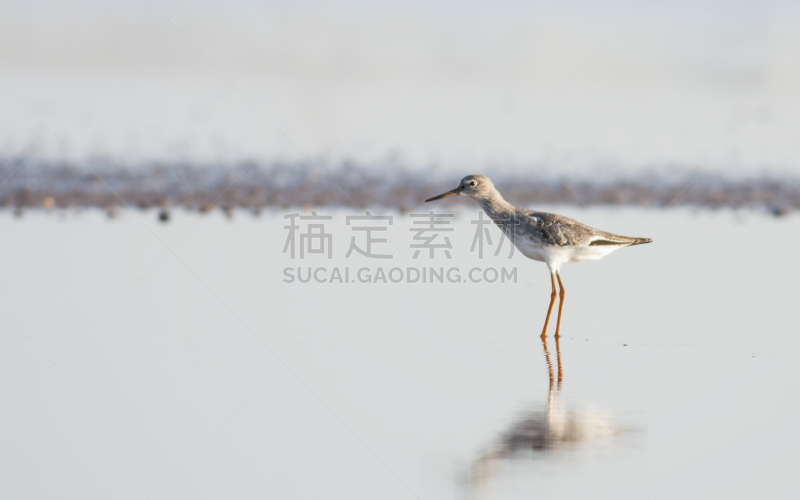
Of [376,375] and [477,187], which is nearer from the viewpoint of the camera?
[376,375]

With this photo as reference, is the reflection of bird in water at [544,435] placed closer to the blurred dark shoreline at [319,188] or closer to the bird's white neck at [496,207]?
the bird's white neck at [496,207]

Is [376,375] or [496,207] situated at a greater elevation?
[496,207]

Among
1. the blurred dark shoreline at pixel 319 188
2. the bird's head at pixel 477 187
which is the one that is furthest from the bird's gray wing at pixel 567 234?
the blurred dark shoreline at pixel 319 188

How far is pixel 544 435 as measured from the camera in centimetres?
659

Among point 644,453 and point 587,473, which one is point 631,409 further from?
point 587,473

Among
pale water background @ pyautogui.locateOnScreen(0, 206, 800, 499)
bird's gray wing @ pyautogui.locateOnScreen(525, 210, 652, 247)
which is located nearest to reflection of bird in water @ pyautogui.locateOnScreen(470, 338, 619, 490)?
pale water background @ pyautogui.locateOnScreen(0, 206, 800, 499)

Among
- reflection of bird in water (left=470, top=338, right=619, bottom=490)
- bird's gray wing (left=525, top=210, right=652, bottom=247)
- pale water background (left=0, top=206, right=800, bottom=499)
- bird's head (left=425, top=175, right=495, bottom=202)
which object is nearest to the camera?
→ pale water background (left=0, top=206, right=800, bottom=499)

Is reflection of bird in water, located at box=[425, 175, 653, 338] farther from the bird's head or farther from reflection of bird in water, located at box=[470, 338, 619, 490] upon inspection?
reflection of bird in water, located at box=[470, 338, 619, 490]

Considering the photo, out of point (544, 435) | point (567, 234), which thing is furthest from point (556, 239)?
point (544, 435)

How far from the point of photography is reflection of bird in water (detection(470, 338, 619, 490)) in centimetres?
612

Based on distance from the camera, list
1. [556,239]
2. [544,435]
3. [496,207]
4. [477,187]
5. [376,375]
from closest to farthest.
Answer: [544,435] → [376,375] → [556,239] → [496,207] → [477,187]

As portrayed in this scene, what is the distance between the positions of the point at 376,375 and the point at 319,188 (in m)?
13.4

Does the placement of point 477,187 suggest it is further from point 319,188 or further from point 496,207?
point 319,188

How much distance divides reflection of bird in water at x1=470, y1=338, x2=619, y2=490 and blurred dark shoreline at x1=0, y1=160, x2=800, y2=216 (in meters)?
11.7
